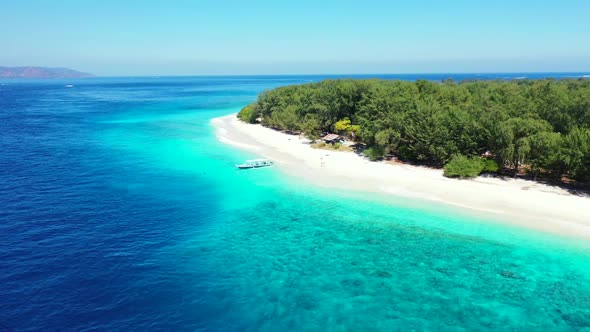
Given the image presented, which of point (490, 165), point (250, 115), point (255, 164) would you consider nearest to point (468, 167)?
point (490, 165)

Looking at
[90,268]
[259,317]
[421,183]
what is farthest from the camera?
[421,183]

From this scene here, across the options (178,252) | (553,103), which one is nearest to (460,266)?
(178,252)

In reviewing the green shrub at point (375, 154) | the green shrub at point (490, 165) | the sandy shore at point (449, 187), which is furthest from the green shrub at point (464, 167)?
the green shrub at point (375, 154)

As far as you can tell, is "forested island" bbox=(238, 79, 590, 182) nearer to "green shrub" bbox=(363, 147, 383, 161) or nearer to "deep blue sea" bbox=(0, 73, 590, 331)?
"green shrub" bbox=(363, 147, 383, 161)

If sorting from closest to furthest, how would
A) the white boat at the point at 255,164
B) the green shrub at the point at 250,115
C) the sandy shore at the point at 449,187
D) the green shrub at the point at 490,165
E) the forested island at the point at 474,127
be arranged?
the sandy shore at the point at 449,187 < the forested island at the point at 474,127 < the green shrub at the point at 490,165 < the white boat at the point at 255,164 < the green shrub at the point at 250,115

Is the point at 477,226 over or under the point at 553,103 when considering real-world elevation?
under

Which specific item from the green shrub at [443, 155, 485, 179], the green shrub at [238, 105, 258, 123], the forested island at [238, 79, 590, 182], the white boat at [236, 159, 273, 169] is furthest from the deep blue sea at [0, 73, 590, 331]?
the green shrub at [238, 105, 258, 123]

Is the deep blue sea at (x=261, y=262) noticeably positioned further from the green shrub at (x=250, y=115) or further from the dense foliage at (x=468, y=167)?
the green shrub at (x=250, y=115)

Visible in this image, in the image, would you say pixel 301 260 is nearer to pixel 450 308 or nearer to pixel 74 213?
pixel 450 308
